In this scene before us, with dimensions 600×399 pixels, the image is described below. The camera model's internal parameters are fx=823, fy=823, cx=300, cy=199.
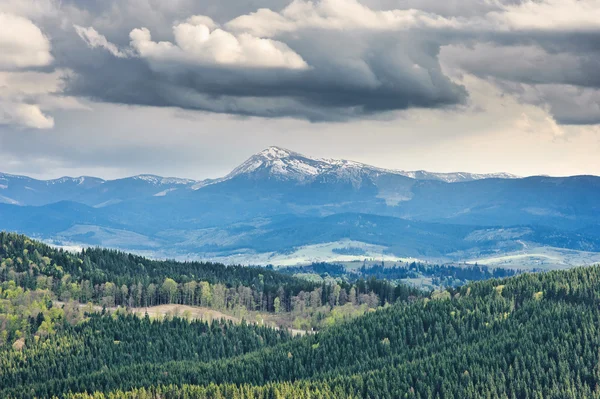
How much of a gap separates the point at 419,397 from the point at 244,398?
4238 centimetres

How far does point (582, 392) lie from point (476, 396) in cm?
2588

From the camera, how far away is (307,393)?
199 meters

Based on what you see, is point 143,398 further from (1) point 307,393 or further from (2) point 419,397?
(2) point 419,397

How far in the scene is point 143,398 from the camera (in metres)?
200

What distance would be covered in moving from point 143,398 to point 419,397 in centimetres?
6688

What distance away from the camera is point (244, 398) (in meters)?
199

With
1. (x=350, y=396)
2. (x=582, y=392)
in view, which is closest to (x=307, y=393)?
(x=350, y=396)

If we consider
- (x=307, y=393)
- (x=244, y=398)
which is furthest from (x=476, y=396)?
(x=244, y=398)

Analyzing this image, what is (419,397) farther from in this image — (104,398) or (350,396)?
(104,398)

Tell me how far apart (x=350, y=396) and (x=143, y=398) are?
50.1 meters

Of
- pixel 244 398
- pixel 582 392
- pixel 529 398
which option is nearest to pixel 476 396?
pixel 529 398

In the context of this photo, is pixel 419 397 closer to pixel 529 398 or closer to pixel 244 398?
pixel 529 398

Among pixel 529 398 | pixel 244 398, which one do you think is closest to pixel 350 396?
pixel 244 398

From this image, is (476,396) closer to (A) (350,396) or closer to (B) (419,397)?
(B) (419,397)
